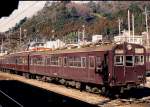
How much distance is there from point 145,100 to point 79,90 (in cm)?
692

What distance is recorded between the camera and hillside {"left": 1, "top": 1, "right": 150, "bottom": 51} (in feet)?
379

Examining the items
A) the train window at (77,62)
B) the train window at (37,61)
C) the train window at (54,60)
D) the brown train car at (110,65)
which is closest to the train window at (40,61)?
the train window at (37,61)

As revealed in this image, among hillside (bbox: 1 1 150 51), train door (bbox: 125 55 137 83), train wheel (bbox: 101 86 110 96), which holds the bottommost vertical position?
train wheel (bbox: 101 86 110 96)

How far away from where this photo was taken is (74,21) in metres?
151

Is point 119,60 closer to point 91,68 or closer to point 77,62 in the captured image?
point 91,68

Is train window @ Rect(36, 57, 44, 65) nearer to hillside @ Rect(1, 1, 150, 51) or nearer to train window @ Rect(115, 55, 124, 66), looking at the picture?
train window @ Rect(115, 55, 124, 66)

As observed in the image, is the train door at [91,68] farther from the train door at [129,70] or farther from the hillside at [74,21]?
the hillside at [74,21]

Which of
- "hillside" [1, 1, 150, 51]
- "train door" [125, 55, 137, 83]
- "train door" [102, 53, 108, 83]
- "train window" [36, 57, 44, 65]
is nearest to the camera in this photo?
"train door" [102, 53, 108, 83]

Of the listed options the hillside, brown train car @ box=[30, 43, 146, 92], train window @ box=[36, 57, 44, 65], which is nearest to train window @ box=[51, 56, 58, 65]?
train window @ box=[36, 57, 44, 65]

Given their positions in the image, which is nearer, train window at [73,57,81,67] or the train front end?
the train front end

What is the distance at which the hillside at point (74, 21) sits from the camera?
379 ft

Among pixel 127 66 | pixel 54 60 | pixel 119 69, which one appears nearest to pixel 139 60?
pixel 127 66

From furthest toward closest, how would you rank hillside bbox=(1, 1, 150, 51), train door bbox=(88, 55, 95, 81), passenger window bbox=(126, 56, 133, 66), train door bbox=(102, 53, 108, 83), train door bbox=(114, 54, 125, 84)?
1. hillside bbox=(1, 1, 150, 51)
2. train door bbox=(88, 55, 95, 81)
3. passenger window bbox=(126, 56, 133, 66)
4. train door bbox=(102, 53, 108, 83)
5. train door bbox=(114, 54, 125, 84)

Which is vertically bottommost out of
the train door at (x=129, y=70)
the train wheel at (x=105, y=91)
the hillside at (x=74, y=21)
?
the train wheel at (x=105, y=91)
